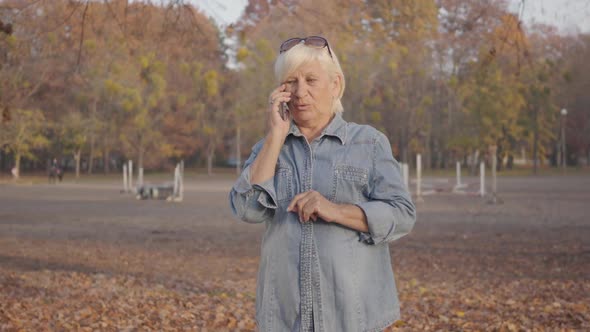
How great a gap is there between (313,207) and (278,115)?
0.37 m

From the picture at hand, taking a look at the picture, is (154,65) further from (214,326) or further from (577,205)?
(577,205)

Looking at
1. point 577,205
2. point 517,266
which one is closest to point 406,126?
point 577,205

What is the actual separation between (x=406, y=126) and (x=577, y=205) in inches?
1494

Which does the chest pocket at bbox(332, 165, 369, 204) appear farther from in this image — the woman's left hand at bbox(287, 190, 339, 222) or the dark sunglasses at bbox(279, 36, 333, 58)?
the dark sunglasses at bbox(279, 36, 333, 58)

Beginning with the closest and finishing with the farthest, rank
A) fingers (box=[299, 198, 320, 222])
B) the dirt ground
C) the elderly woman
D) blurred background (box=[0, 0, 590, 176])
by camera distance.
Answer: fingers (box=[299, 198, 320, 222])
the elderly woman
the dirt ground
blurred background (box=[0, 0, 590, 176])

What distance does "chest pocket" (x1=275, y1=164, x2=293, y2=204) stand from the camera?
106 inches

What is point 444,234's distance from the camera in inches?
697

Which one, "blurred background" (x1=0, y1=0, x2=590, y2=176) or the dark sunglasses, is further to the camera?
"blurred background" (x1=0, y1=0, x2=590, y2=176)

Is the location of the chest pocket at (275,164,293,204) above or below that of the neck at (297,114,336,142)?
below

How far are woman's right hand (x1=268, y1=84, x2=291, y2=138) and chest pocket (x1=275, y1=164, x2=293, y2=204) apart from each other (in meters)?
0.13

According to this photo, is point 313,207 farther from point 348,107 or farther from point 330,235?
point 348,107

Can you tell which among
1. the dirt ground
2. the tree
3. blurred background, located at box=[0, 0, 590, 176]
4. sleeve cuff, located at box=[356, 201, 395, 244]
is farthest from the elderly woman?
the tree

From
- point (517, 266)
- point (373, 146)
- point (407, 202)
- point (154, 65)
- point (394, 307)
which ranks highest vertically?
point (154, 65)

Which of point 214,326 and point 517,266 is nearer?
point 214,326
